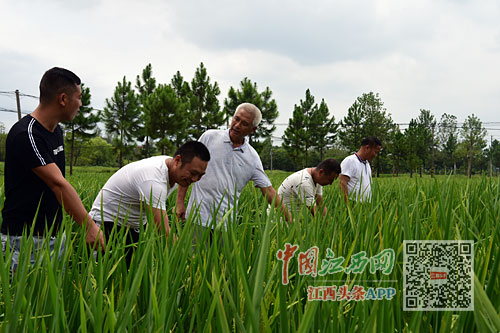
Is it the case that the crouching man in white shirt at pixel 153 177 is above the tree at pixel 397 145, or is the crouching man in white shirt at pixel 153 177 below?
below

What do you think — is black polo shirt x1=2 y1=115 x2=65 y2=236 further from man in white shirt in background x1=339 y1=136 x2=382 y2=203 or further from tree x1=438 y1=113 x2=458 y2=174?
tree x1=438 y1=113 x2=458 y2=174

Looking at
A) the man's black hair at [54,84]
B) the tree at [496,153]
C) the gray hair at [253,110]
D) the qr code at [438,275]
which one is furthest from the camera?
the tree at [496,153]

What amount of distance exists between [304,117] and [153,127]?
15743 mm

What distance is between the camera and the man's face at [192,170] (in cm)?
226

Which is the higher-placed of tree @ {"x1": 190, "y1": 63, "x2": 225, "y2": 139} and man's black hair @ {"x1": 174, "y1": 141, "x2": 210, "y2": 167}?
tree @ {"x1": 190, "y1": 63, "x2": 225, "y2": 139}

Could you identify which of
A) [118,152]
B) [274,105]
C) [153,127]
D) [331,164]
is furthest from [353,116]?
[331,164]

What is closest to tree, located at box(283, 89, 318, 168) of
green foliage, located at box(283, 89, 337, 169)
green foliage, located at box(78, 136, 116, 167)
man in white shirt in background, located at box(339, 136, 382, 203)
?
green foliage, located at box(283, 89, 337, 169)

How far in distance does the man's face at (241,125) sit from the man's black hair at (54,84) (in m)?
1.41

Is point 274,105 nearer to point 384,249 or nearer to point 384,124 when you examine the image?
Result: point 384,124

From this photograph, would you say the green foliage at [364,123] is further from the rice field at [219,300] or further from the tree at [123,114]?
the rice field at [219,300]

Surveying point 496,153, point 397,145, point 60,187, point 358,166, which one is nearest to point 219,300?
point 60,187

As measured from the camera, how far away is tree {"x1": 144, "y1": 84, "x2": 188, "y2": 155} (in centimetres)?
2994

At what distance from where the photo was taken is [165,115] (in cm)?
3036

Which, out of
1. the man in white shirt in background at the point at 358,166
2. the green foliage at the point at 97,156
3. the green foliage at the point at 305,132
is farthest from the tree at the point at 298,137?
the green foliage at the point at 97,156
